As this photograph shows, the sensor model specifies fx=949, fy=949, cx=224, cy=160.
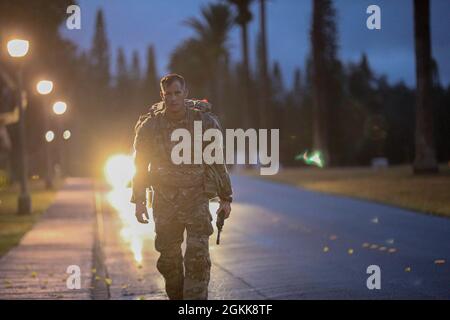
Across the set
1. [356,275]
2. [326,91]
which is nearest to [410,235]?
[356,275]

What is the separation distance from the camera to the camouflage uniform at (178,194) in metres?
7.39

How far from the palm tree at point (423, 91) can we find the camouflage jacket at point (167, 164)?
24.8m

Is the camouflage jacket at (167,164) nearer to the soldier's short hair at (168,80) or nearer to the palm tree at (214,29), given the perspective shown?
the soldier's short hair at (168,80)

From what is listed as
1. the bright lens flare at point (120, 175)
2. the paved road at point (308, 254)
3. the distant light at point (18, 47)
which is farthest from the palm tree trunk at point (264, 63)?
the distant light at point (18, 47)

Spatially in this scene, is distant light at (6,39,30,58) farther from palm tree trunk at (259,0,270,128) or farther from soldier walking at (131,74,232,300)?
palm tree trunk at (259,0,270,128)

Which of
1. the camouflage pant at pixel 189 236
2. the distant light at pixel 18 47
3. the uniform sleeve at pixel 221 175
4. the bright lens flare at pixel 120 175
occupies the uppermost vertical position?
the distant light at pixel 18 47

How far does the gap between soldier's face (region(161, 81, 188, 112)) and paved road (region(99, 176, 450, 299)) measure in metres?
3.01

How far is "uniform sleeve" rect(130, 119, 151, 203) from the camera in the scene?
7496 mm

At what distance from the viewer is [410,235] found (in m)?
16.1

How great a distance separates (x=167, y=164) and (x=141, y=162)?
0.22 meters

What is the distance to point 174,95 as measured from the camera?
7348mm

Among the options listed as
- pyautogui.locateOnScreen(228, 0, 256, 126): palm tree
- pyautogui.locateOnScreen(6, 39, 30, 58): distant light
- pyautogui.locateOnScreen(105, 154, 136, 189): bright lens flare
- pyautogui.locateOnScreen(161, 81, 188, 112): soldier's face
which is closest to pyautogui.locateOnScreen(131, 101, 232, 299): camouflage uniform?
pyautogui.locateOnScreen(161, 81, 188, 112): soldier's face

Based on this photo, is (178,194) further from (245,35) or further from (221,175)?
(245,35)
